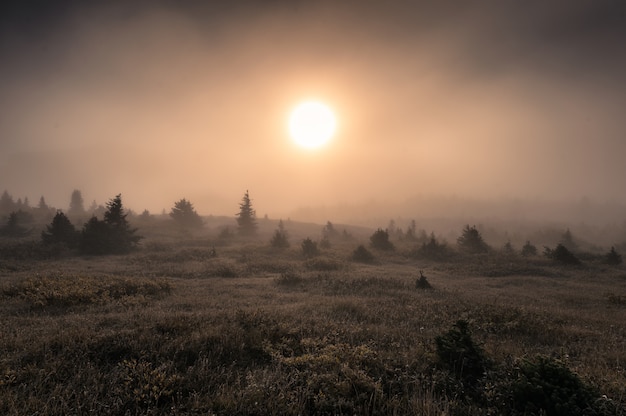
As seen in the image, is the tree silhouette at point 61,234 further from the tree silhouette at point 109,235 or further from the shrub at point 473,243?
the shrub at point 473,243

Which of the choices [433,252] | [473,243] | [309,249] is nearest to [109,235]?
[309,249]

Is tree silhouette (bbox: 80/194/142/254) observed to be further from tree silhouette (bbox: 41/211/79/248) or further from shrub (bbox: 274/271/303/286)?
shrub (bbox: 274/271/303/286)

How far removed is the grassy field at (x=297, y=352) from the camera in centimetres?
507

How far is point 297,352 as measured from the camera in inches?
304

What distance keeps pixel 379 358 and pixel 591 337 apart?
8.11 metres

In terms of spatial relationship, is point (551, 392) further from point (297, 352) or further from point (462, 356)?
point (297, 352)

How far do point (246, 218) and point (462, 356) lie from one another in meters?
52.8

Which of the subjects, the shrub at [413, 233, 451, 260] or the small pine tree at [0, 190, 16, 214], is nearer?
the shrub at [413, 233, 451, 260]

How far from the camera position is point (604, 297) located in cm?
1786

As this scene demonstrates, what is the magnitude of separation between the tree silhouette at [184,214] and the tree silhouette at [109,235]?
81.2ft

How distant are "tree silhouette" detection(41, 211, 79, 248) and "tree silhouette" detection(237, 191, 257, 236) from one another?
1096 inches

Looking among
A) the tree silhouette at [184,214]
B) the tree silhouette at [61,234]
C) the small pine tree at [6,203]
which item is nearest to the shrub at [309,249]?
the tree silhouette at [61,234]

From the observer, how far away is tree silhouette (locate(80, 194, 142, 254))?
29.3 meters

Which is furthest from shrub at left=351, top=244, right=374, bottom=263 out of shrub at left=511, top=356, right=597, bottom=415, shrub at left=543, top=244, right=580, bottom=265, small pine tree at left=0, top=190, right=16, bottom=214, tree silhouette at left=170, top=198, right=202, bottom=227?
small pine tree at left=0, top=190, right=16, bottom=214
